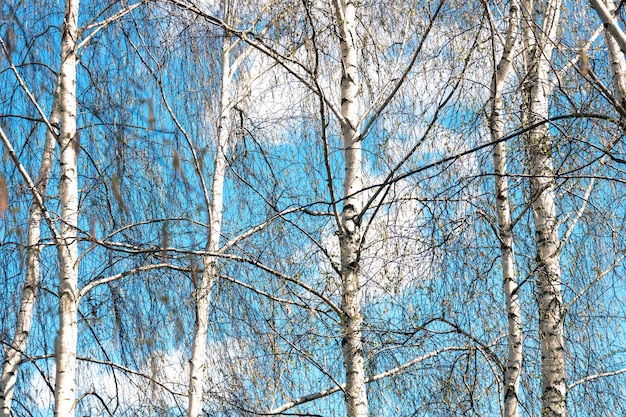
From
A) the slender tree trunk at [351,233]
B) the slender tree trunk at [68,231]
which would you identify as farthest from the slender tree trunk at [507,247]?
the slender tree trunk at [68,231]

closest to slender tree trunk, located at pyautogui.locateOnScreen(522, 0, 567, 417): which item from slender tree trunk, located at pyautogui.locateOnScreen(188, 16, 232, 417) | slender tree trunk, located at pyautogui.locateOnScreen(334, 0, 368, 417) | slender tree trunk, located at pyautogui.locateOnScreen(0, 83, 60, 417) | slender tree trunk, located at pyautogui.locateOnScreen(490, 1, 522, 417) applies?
slender tree trunk, located at pyautogui.locateOnScreen(490, 1, 522, 417)

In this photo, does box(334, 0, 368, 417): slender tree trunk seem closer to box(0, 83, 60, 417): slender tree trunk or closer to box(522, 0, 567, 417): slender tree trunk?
box(522, 0, 567, 417): slender tree trunk

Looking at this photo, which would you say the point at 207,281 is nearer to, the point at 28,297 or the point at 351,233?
the point at 28,297

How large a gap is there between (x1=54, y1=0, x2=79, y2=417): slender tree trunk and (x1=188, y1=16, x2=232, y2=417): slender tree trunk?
1071 millimetres

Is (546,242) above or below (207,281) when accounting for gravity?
below

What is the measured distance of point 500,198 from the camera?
6.17 meters

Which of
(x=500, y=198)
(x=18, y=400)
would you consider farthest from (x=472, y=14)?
(x=18, y=400)

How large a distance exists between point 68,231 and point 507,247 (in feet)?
9.67

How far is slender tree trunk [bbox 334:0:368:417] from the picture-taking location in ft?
17.7

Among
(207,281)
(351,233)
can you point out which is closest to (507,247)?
(351,233)

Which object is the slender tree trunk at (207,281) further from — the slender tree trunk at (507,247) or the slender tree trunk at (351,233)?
the slender tree trunk at (507,247)

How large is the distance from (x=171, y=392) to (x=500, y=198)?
2.96 metres

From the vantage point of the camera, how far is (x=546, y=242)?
19.7ft

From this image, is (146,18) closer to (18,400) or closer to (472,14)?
(472,14)
